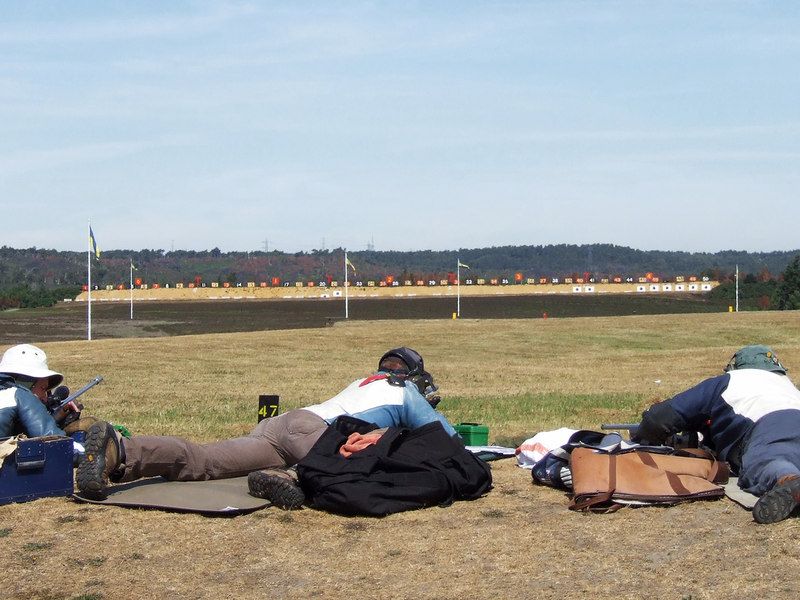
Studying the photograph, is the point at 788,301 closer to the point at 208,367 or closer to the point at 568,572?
the point at 208,367

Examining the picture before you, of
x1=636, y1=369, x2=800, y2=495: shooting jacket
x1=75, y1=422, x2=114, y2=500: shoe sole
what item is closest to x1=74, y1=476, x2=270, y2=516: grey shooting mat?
x1=75, y1=422, x2=114, y2=500: shoe sole

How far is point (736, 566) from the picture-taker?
703 cm

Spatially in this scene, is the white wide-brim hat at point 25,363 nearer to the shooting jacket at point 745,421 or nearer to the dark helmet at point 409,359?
the dark helmet at point 409,359

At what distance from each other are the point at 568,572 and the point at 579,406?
1328 cm

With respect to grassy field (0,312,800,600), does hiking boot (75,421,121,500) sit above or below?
above

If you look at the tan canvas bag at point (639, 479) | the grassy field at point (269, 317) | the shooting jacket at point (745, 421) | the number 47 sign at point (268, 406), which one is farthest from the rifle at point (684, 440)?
the grassy field at point (269, 317)

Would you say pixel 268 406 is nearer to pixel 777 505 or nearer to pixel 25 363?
pixel 25 363

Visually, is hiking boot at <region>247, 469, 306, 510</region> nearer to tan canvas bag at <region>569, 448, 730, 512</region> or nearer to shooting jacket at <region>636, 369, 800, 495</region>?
tan canvas bag at <region>569, 448, 730, 512</region>

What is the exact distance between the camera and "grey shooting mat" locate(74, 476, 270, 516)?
29.5 ft

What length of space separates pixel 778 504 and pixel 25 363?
664 centimetres

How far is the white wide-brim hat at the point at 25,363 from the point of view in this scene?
10188 millimetres

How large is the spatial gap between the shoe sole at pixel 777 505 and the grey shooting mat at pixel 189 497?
12.7ft

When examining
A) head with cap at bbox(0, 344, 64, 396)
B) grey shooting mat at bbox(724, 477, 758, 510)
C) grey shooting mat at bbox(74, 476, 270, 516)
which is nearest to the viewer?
grey shooting mat at bbox(724, 477, 758, 510)

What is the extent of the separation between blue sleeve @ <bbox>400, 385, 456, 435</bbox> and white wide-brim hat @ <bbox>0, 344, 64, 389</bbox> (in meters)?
3.31
